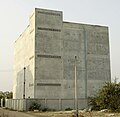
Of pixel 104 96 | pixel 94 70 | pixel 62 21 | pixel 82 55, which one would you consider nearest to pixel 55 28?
pixel 62 21

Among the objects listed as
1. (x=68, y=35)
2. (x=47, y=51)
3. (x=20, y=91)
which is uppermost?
(x=68, y=35)

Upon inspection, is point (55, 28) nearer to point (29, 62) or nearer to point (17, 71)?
point (29, 62)

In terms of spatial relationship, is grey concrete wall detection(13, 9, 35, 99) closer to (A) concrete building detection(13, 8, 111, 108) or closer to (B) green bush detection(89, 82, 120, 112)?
(A) concrete building detection(13, 8, 111, 108)

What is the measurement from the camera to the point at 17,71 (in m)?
88.6

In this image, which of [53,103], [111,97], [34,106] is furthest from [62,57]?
[111,97]

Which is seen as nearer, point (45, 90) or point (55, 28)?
point (45, 90)

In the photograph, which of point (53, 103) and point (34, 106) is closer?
point (34, 106)

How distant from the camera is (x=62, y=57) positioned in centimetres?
6519

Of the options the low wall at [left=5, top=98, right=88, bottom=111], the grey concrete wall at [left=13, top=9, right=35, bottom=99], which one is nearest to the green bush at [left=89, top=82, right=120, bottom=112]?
the low wall at [left=5, top=98, right=88, bottom=111]

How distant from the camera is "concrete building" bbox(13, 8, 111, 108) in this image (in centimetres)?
6238

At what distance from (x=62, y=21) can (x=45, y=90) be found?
1806 centimetres

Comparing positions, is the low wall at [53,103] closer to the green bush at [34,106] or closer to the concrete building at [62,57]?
the concrete building at [62,57]

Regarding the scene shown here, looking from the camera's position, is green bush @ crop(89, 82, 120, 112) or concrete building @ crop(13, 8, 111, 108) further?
concrete building @ crop(13, 8, 111, 108)

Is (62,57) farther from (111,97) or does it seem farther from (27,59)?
(111,97)
